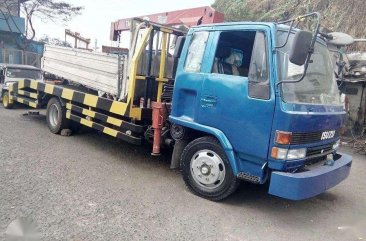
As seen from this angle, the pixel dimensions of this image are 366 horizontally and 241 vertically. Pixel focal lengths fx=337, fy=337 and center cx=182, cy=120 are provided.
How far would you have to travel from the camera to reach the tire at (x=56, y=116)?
7250 millimetres

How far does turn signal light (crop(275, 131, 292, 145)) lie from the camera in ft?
12.2

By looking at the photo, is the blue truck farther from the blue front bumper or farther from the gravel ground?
the gravel ground

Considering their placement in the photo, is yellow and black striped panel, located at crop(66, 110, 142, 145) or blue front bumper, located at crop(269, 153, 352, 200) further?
yellow and black striped panel, located at crop(66, 110, 142, 145)

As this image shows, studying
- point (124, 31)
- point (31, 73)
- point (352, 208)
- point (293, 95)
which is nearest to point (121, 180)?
point (293, 95)

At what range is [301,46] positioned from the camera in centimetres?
343

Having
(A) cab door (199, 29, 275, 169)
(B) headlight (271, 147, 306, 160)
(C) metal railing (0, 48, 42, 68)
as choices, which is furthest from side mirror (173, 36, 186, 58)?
(C) metal railing (0, 48, 42, 68)

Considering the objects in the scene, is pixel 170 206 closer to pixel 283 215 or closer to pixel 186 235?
pixel 186 235

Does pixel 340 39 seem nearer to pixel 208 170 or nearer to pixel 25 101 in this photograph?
pixel 208 170

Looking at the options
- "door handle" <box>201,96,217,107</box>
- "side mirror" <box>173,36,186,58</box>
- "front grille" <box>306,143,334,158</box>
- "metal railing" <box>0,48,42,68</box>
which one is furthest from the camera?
"metal railing" <box>0,48,42,68</box>

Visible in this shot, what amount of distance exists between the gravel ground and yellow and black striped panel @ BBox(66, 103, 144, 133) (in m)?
0.69

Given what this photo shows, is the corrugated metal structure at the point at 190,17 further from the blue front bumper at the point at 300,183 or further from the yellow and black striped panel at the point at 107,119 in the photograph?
the blue front bumper at the point at 300,183

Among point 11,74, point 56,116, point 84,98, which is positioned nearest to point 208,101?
point 84,98

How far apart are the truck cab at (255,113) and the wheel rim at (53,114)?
373 centimetres

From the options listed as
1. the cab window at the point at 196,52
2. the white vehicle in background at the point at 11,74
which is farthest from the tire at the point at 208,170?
the white vehicle in background at the point at 11,74
